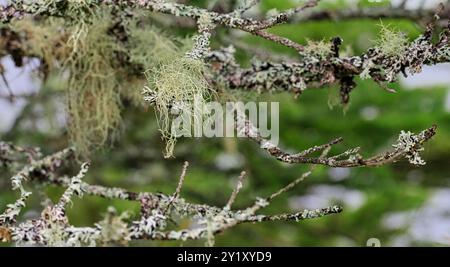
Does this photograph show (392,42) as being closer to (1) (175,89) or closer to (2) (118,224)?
(1) (175,89)

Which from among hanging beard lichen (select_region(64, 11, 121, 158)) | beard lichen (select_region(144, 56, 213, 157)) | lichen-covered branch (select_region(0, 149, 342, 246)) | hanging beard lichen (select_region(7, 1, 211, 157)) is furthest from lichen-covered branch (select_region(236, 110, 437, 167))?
hanging beard lichen (select_region(64, 11, 121, 158))

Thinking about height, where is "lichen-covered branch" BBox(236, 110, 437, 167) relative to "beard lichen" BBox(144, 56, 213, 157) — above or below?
below

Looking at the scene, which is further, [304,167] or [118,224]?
[304,167]

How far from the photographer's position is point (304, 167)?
368cm

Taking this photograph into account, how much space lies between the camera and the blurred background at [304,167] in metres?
3.65

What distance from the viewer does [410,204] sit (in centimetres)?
401

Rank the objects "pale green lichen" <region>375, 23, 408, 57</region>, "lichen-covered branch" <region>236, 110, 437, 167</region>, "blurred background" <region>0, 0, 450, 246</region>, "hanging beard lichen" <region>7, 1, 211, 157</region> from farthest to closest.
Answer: "blurred background" <region>0, 0, 450, 246</region>
"hanging beard lichen" <region>7, 1, 211, 157</region>
"pale green lichen" <region>375, 23, 408, 57</region>
"lichen-covered branch" <region>236, 110, 437, 167</region>

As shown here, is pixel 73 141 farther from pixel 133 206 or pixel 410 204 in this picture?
pixel 410 204

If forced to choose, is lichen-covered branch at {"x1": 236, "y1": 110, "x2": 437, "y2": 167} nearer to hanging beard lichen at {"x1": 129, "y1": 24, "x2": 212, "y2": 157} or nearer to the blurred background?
hanging beard lichen at {"x1": 129, "y1": 24, "x2": 212, "y2": 157}

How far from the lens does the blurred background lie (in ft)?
12.0

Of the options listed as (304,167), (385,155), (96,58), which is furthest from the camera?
(304,167)

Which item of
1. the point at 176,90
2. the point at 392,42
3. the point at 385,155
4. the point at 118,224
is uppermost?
the point at 392,42

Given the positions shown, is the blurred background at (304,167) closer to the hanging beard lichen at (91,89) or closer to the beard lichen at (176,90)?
the hanging beard lichen at (91,89)

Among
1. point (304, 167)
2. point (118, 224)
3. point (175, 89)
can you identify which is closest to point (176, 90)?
point (175, 89)
